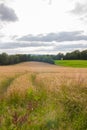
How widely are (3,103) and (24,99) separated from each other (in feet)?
3.17

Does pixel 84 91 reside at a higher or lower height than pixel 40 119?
higher

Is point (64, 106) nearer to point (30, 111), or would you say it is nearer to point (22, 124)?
point (30, 111)

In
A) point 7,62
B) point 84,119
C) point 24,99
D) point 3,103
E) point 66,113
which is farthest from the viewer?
point 7,62

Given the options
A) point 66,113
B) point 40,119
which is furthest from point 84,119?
point 40,119

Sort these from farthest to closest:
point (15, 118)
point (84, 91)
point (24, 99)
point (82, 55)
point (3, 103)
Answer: point (82, 55)
point (24, 99)
point (3, 103)
point (84, 91)
point (15, 118)

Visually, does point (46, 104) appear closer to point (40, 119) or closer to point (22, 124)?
point (40, 119)

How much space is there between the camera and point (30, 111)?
23.9 feet

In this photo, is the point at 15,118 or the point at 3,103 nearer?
the point at 15,118

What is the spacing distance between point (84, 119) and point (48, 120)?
33.4 inches

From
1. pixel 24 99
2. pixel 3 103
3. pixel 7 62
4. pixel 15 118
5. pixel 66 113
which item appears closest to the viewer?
pixel 15 118

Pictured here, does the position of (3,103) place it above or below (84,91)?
below

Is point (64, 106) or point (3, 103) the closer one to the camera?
point (64, 106)

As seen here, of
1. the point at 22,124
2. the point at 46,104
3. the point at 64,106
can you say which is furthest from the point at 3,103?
the point at 22,124

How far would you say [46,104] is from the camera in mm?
8227
